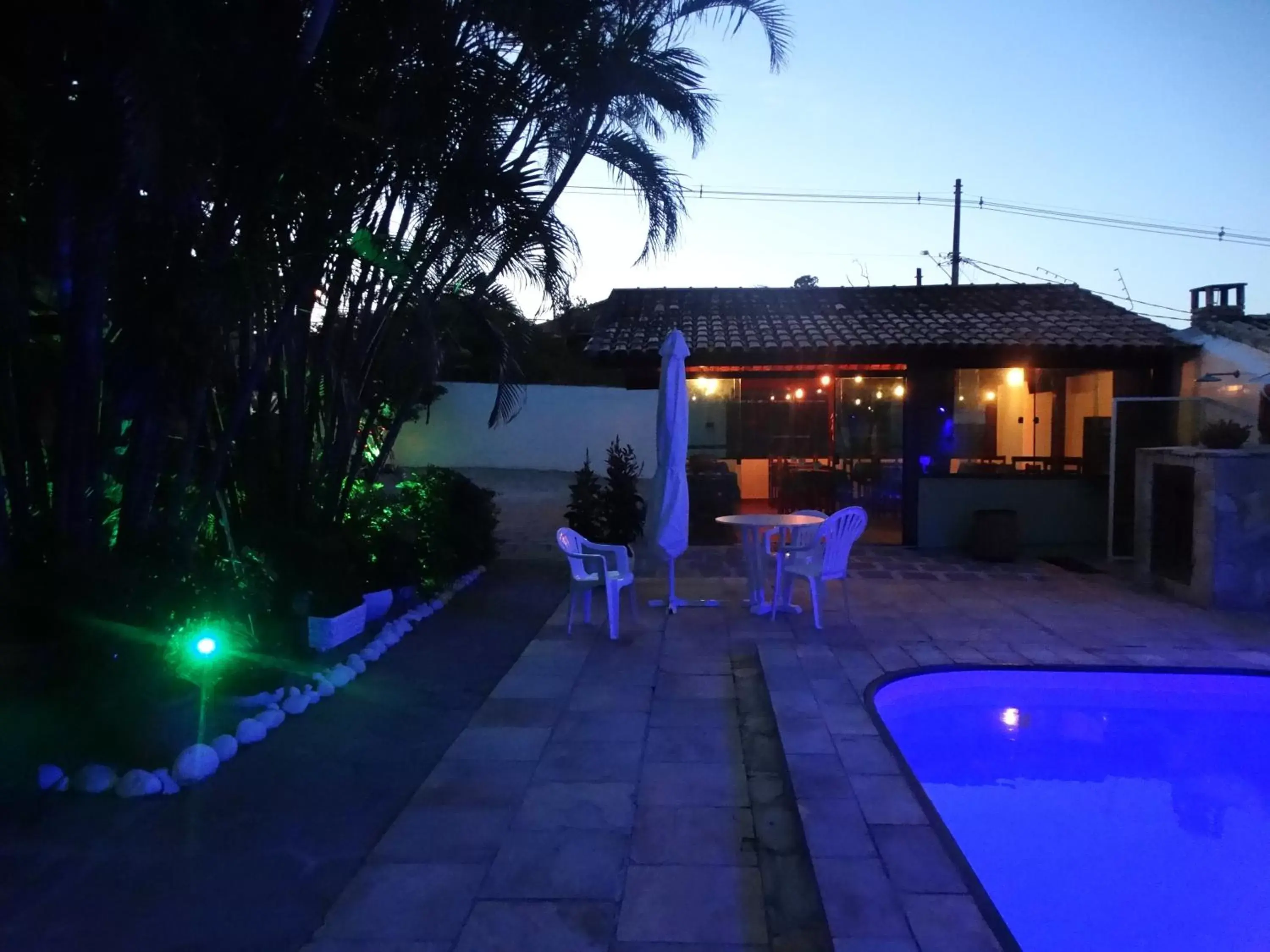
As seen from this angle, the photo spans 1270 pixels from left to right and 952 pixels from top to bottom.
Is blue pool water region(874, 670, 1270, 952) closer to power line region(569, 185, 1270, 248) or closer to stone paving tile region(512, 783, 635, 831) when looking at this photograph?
stone paving tile region(512, 783, 635, 831)

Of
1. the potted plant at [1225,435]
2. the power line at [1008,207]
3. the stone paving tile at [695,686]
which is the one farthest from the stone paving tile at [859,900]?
the power line at [1008,207]

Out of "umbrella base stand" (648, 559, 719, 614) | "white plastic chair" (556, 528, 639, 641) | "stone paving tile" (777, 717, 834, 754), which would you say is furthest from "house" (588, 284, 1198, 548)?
"stone paving tile" (777, 717, 834, 754)

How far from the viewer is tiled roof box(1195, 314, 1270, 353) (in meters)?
9.62

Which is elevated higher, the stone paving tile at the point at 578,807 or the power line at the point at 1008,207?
the power line at the point at 1008,207

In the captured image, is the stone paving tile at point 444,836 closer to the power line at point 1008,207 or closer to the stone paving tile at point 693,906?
the stone paving tile at point 693,906

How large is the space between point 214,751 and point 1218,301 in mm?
14524

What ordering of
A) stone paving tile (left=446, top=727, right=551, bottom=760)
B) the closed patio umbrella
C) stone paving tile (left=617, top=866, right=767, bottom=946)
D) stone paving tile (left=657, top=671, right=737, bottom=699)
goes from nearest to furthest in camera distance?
1. stone paving tile (left=617, top=866, right=767, bottom=946)
2. stone paving tile (left=446, top=727, right=551, bottom=760)
3. stone paving tile (left=657, top=671, right=737, bottom=699)
4. the closed patio umbrella

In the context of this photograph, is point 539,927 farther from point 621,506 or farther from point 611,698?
point 621,506


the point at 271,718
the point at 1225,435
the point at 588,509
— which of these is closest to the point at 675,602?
the point at 588,509

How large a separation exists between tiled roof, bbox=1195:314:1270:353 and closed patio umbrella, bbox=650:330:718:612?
267 inches

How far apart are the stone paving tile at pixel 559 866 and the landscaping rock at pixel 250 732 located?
1694 mm

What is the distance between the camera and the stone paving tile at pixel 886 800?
11.1 ft

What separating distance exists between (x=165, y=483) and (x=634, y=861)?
401 cm

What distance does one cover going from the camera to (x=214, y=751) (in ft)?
13.2
